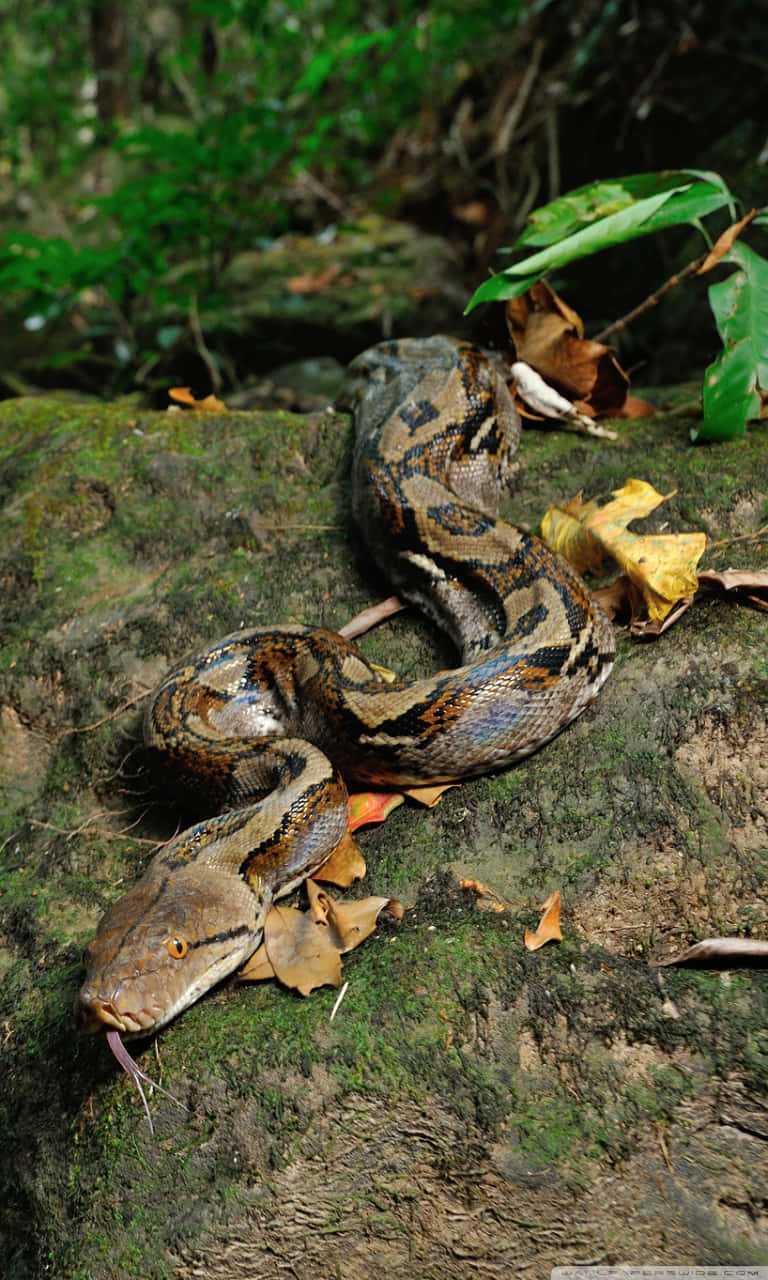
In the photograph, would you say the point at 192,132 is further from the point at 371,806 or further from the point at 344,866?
the point at 344,866

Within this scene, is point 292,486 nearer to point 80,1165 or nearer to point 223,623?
point 223,623

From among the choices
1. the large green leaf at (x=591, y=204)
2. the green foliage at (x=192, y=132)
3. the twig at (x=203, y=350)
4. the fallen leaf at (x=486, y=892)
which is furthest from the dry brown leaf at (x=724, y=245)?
the twig at (x=203, y=350)

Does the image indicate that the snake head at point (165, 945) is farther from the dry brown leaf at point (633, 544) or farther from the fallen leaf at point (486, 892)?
the dry brown leaf at point (633, 544)

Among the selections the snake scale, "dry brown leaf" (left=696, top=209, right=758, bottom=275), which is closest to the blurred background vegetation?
"dry brown leaf" (left=696, top=209, right=758, bottom=275)

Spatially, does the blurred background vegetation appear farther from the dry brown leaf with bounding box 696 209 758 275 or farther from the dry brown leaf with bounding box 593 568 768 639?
the dry brown leaf with bounding box 593 568 768 639

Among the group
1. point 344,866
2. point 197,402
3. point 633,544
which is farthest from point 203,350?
point 344,866

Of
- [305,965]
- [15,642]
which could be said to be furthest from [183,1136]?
[15,642]
